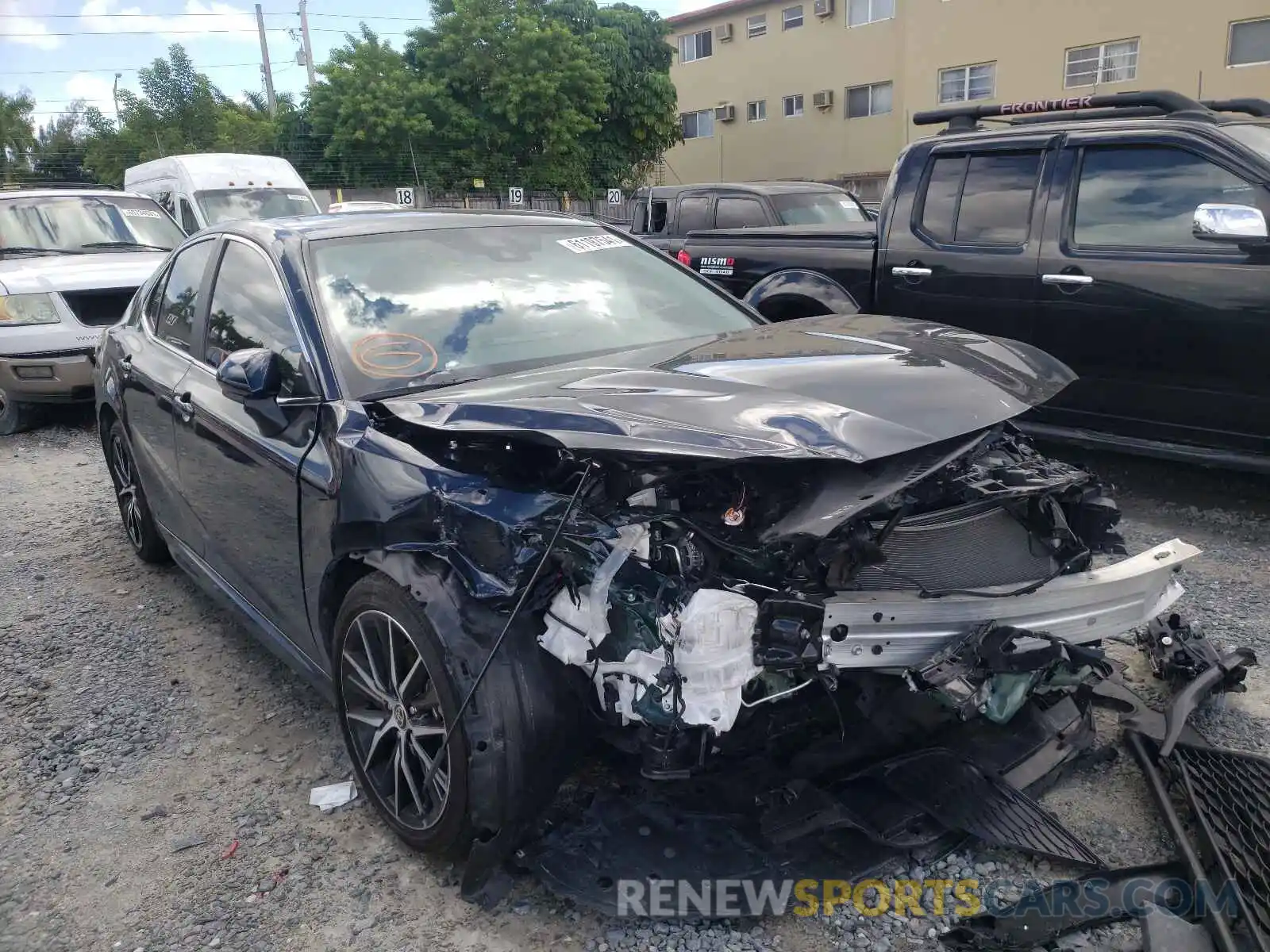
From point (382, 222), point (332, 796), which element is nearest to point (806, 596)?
point (332, 796)

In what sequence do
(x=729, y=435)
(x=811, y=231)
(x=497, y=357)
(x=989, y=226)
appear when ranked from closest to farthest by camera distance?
1. (x=729, y=435)
2. (x=497, y=357)
3. (x=989, y=226)
4. (x=811, y=231)

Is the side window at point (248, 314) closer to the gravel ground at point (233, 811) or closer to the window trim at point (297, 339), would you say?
the window trim at point (297, 339)

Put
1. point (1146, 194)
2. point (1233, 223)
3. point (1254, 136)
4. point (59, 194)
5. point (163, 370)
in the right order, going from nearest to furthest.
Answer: point (163, 370) < point (1233, 223) < point (1254, 136) < point (1146, 194) < point (59, 194)

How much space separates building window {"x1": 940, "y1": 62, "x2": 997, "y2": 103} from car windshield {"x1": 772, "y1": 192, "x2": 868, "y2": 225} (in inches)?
624

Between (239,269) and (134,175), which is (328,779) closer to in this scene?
(239,269)

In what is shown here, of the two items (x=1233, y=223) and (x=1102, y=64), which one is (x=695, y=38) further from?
(x=1233, y=223)

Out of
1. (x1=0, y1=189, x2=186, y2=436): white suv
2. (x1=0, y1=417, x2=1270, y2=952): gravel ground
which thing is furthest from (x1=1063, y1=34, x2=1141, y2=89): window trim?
(x1=0, y1=189, x2=186, y2=436): white suv

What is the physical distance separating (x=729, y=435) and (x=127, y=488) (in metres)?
4.12

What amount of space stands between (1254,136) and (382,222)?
4332 mm

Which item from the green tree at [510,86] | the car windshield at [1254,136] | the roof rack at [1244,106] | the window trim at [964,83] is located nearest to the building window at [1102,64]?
the window trim at [964,83]

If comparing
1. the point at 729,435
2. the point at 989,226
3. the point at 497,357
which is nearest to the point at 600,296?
the point at 497,357

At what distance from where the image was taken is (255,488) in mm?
3289

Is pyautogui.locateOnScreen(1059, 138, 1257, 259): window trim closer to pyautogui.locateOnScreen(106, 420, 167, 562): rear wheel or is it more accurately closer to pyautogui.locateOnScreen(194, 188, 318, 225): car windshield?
pyautogui.locateOnScreen(106, 420, 167, 562): rear wheel

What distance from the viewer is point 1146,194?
4.98 metres
